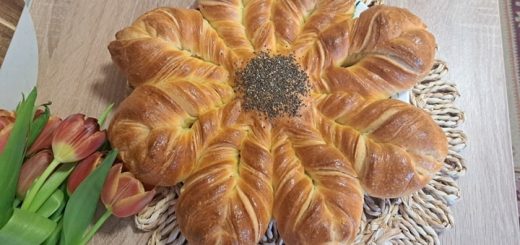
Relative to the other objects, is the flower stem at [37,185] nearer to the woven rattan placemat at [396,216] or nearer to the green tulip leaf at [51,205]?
the green tulip leaf at [51,205]

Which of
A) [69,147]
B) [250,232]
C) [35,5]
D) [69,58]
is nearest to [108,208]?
[69,147]

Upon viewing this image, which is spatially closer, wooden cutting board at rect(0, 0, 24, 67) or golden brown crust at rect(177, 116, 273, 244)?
golden brown crust at rect(177, 116, 273, 244)

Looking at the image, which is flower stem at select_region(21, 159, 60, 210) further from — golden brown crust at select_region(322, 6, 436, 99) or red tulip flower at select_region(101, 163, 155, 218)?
golden brown crust at select_region(322, 6, 436, 99)

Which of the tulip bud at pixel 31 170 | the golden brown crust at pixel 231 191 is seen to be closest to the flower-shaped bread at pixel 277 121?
the golden brown crust at pixel 231 191

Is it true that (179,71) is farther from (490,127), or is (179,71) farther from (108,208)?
(490,127)

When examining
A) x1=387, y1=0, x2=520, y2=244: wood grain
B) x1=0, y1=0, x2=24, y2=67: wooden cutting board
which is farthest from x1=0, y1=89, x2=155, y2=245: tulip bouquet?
x1=387, y1=0, x2=520, y2=244: wood grain

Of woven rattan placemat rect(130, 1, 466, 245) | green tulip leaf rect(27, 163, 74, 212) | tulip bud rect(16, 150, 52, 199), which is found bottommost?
woven rattan placemat rect(130, 1, 466, 245)
